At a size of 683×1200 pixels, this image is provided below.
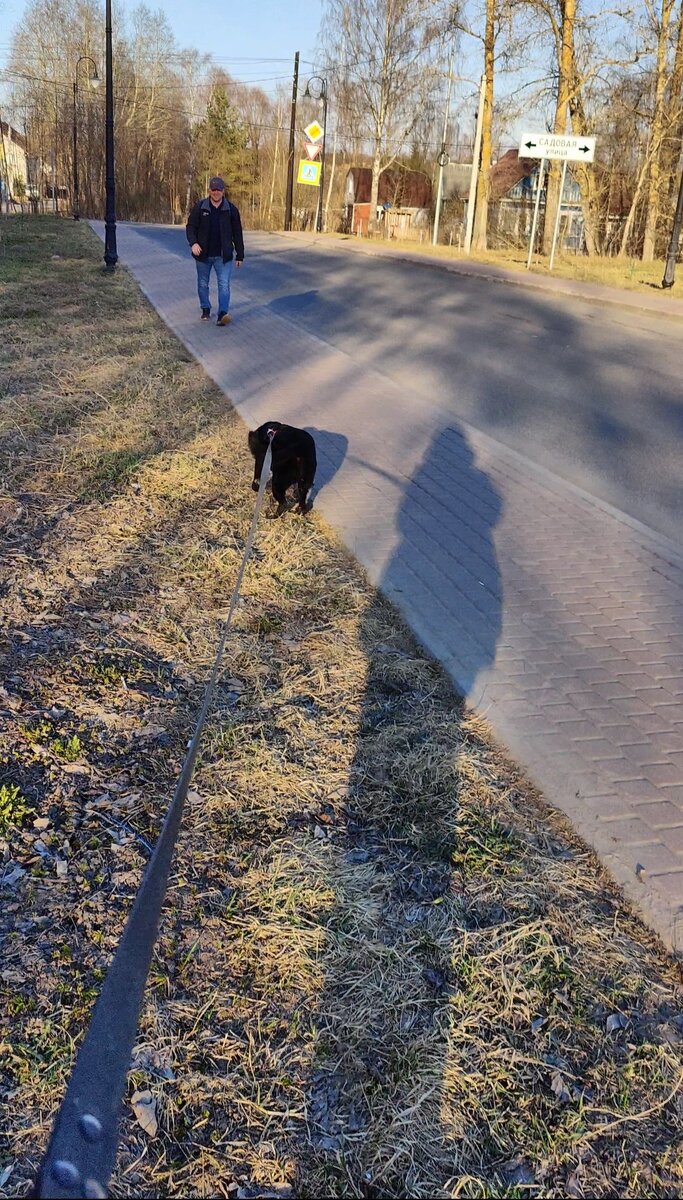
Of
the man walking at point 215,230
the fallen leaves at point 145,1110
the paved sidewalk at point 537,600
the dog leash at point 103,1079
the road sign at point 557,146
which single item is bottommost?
the fallen leaves at point 145,1110

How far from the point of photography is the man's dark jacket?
1172cm

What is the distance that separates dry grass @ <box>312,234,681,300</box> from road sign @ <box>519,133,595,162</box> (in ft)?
10.0

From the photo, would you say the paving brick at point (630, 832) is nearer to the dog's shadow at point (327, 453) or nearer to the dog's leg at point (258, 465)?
the dog's leg at point (258, 465)

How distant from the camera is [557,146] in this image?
2489cm

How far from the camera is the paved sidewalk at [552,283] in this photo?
18.7 meters

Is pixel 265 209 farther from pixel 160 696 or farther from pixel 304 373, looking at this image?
pixel 160 696

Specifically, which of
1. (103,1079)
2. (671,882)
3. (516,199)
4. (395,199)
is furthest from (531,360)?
(395,199)

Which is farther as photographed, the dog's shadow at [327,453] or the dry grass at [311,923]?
the dog's shadow at [327,453]

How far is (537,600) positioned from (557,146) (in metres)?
24.6

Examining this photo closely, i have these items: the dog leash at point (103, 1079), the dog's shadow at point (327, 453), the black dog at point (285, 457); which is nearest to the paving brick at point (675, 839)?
the dog leash at point (103, 1079)

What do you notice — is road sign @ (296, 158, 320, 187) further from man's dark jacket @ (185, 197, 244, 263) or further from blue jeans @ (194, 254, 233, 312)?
man's dark jacket @ (185, 197, 244, 263)

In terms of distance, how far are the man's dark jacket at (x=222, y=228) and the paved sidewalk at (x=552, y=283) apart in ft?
30.8

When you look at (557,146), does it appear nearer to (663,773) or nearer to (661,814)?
(663,773)

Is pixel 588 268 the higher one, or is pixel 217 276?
pixel 588 268
